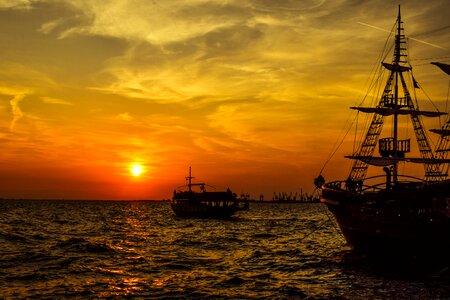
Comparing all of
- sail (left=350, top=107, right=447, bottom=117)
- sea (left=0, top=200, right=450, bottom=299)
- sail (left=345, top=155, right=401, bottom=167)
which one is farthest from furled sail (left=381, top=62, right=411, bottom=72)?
sea (left=0, top=200, right=450, bottom=299)

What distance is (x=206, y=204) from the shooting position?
87.8 metres

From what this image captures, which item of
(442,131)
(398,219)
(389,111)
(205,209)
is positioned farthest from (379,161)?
(205,209)


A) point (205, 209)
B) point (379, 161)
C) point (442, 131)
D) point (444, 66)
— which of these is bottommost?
point (205, 209)

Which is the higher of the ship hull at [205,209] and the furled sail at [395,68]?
the furled sail at [395,68]

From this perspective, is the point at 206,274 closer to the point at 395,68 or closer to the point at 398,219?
the point at 398,219

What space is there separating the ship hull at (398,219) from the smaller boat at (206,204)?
4890 cm

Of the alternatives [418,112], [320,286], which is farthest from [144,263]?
[418,112]

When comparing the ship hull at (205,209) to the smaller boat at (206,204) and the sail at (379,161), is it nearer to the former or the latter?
the smaller boat at (206,204)

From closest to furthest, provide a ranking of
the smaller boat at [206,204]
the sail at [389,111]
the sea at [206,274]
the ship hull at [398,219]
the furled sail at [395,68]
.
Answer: the sea at [206,274] < the ship hull at [398,219] < the sail at [389,111] < the furled sail at [395,68] < the smaller boat at [206,204]

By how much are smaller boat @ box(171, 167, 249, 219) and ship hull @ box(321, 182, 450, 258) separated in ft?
160

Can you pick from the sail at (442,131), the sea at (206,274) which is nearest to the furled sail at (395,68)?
the sail at (442,131)

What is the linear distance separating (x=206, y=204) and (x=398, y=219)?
6218 centimetres

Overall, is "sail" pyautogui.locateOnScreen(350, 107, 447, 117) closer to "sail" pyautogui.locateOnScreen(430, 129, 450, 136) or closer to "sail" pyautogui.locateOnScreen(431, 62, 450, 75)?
"sail" pyautogui.locateOnScreen(430, 129, 450, 136)

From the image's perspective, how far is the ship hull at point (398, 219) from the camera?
83.5ft
